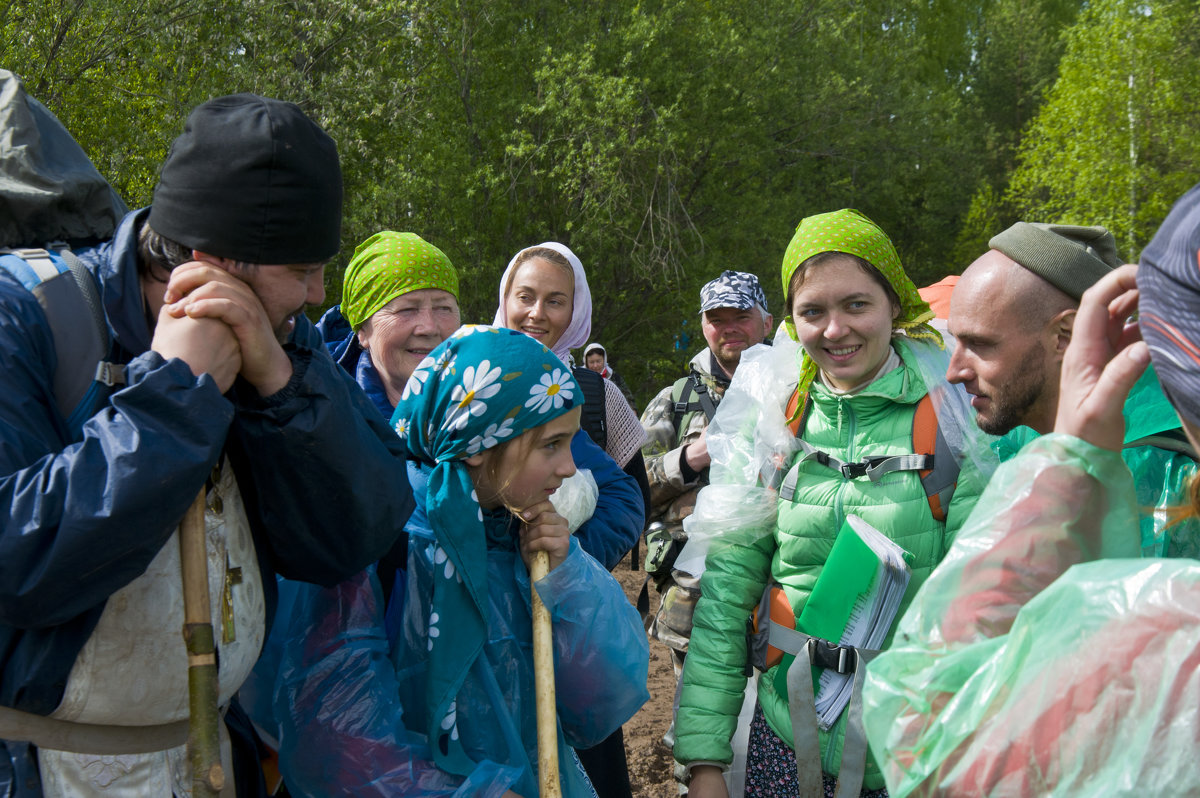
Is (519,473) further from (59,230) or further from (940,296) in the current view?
(940,296)

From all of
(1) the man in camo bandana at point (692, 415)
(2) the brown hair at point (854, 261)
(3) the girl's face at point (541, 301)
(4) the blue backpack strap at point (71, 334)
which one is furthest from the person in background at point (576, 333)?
(4) the blue backpack strap at point (71, 334)

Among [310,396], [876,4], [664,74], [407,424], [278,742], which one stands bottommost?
[278,742]

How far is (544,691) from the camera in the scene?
6.36 ft

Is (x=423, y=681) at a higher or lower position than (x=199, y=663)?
lower

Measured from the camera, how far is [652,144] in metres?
13.8

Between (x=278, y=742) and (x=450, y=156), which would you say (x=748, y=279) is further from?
(x=450, y=156)

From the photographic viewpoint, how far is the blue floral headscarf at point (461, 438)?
6.23ft

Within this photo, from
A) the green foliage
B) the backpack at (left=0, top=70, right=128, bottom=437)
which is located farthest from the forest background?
the backpack at (left=0, top=70, right=128, bottom=437)

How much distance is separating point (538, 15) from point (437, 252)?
1270cm

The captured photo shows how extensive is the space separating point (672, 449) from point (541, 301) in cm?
157

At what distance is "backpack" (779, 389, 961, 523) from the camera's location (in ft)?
7.80

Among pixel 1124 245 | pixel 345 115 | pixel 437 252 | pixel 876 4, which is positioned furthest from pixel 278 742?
pixel 876 4

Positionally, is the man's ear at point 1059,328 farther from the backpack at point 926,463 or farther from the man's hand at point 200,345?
the man's hand at point 200,345

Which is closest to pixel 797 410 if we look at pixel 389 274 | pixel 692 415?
pixel 389 274
